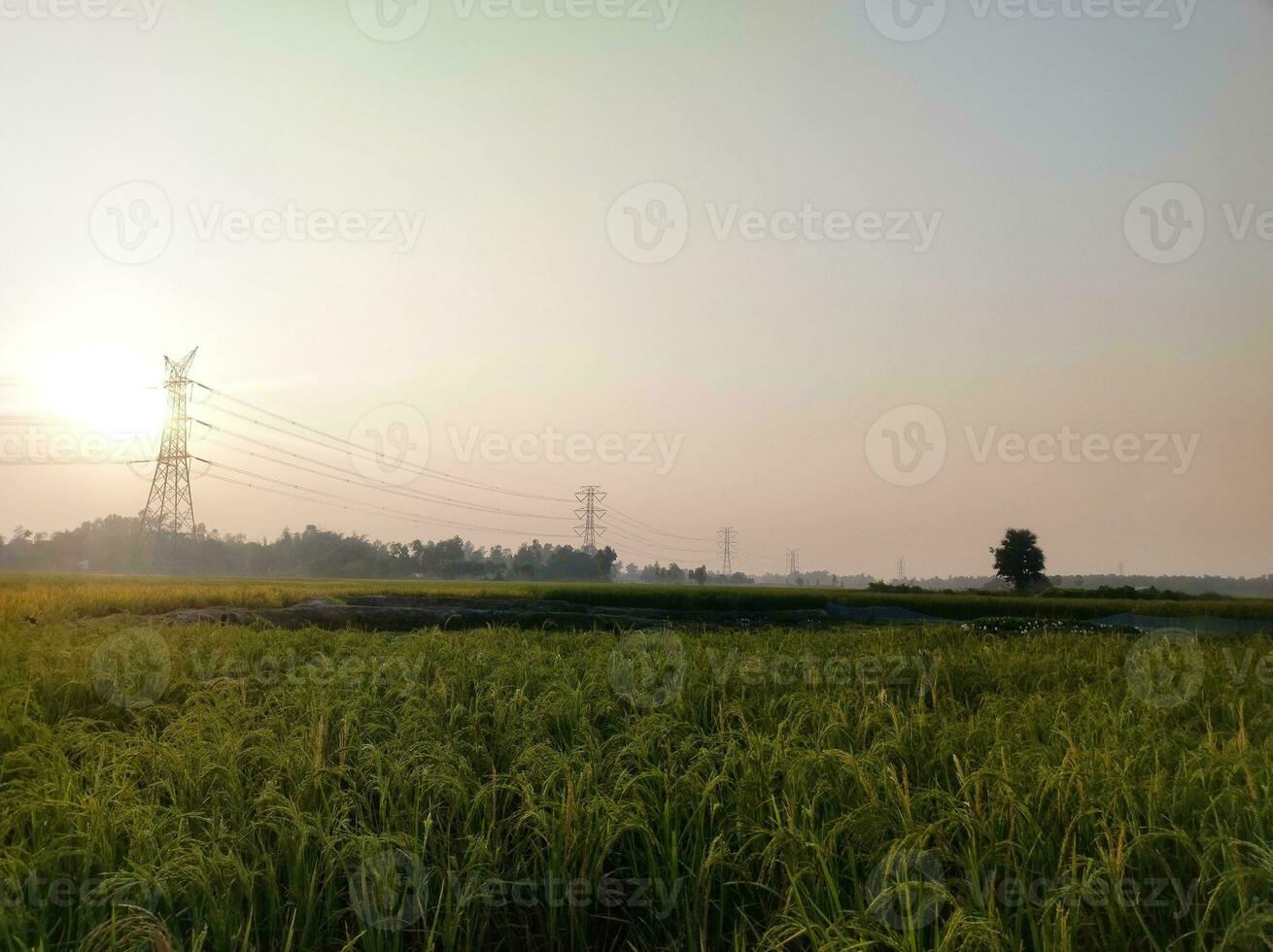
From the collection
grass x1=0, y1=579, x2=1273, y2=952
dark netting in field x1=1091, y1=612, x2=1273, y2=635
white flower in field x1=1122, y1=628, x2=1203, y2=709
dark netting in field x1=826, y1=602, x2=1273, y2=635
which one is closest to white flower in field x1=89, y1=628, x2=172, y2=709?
grass x1=0, y1=579, x2=1273, y2=952

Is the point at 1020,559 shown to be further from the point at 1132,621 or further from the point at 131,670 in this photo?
the point at 131,670

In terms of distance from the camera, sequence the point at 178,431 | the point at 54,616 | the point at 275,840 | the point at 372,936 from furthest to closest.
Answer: the point at 178,431 → the point at 54,616 → the point at 275,840 → the point at 372,936

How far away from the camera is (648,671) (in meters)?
7.63

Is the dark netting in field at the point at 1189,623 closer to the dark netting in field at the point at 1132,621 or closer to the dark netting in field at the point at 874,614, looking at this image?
the dark netting in field at the point at 1132,621

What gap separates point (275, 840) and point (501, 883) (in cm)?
155

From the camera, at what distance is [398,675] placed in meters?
7.68

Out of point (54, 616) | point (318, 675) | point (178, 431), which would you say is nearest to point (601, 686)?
point (318, 675)

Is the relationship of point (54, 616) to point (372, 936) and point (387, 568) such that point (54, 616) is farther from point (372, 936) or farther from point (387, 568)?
point (387, 568)

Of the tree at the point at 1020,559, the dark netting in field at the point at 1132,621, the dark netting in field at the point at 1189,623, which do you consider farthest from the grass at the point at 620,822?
the tree at the point at 1020,559

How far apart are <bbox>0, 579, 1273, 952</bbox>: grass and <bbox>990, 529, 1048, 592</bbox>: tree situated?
46504mm

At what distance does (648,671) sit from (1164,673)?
587 centimetres

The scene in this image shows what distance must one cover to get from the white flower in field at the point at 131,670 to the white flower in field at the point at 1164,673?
945 cm

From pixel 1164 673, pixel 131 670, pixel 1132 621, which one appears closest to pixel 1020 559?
pixel 1132 621

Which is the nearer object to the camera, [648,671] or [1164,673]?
[648,671]
